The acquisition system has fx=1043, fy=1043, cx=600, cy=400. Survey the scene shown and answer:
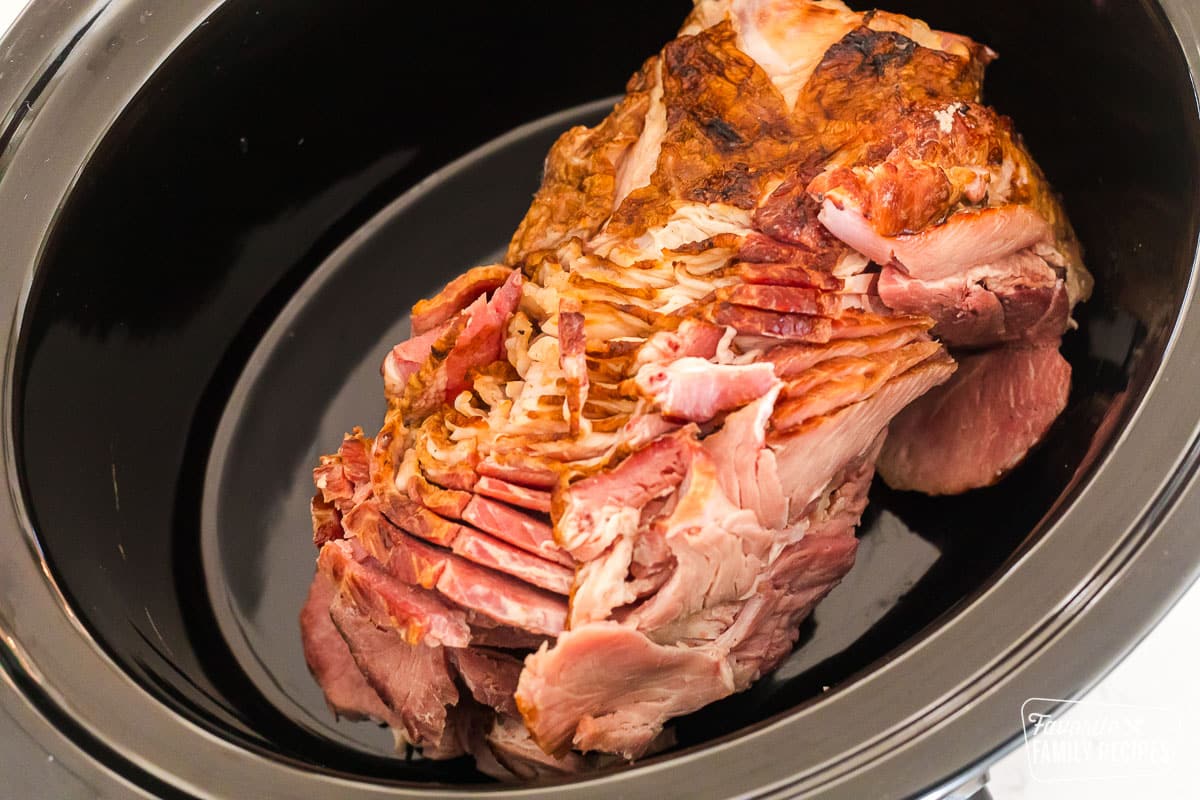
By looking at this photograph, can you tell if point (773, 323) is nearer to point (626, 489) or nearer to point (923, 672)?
point (626, 489)

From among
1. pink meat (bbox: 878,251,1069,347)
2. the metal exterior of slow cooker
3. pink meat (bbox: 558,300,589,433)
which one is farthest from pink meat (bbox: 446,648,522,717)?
pink meat (bbox: 878,251,1069,347)

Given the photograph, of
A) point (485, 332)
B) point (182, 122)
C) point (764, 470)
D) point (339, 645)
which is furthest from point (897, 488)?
point (182, 122)

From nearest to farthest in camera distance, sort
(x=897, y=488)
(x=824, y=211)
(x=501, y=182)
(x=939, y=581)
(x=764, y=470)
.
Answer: (x=764, y=470)
(x=824, y=211)
(x=939, y=581)
(x=897, y=488)
(x=501, y=182)

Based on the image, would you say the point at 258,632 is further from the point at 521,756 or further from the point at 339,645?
the point at 521,756

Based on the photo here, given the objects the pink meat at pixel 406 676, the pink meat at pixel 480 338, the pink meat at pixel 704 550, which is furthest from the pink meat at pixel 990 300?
the pink meat at pixel 406 676

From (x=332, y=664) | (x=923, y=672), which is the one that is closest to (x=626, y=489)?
(x=923, y=672)

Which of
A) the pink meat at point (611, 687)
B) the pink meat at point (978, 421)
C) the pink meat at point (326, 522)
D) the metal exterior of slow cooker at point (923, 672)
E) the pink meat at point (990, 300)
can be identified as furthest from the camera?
the pink meat at point (978, 421)

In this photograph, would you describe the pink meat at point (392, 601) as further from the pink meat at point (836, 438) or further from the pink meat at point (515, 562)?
the pink meat at point (836, 438)
